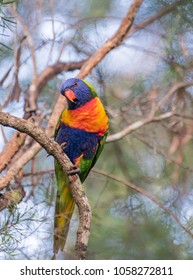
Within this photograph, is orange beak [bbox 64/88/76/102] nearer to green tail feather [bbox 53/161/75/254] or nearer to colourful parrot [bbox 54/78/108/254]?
colourful parrot [bbox 54/78/108/254]

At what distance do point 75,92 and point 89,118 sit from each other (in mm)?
139

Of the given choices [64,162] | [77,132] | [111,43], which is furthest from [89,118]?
[64,162]

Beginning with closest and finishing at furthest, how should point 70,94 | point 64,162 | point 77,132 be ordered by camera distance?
point 64,162, point 70,94, point 77,132

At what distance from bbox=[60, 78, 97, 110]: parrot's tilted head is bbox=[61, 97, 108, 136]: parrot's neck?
0.08ft

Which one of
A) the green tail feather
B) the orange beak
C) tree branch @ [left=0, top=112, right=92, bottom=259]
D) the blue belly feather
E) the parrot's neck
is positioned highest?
the orange beak

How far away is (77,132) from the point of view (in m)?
2.76

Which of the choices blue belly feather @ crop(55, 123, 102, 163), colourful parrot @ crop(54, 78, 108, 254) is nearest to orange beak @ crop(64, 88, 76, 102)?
colourful parrot @ crop(54, 78, 108, 254)

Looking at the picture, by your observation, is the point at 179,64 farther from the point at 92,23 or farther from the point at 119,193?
the point at 119,193

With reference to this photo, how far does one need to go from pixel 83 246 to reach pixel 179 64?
66.9 inches

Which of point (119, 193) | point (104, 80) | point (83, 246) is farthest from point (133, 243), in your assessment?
point (83, 246)

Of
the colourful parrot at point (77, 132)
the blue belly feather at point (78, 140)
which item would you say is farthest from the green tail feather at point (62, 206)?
the blue belly feather at point (78, 140)

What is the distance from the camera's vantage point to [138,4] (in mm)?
2871

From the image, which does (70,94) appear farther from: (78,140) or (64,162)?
(64,162)

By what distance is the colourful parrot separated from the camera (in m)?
2.68
